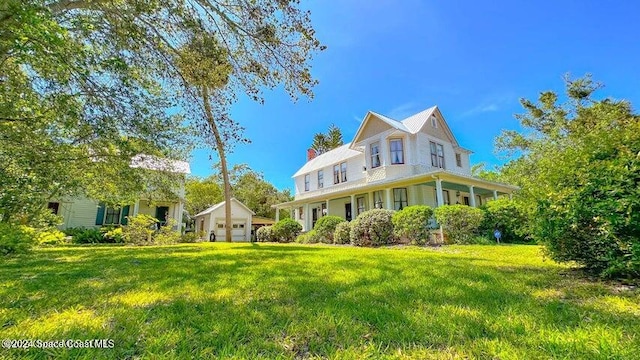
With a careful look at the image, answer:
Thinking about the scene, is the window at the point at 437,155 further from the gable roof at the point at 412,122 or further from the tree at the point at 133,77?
the tree at the point at 133,77

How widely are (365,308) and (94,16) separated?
880 cm

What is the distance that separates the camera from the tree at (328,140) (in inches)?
1647

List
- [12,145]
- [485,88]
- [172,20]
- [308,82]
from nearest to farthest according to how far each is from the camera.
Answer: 1. [172,20]
2. [12,145]
3. [308,82]
4. [485,88]

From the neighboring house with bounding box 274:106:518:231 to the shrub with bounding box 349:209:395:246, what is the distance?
112 inches

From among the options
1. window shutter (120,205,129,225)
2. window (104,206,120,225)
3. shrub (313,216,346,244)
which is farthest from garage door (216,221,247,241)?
shrub (313,216,346,244)

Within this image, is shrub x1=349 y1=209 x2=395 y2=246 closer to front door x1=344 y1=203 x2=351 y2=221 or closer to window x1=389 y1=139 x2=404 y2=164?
window x1=389 y1=139 x2=404 y2=164

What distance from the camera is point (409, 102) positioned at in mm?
24656

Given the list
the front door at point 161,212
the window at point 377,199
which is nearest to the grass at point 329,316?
the window at point 377,199

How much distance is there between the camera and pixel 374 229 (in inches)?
529

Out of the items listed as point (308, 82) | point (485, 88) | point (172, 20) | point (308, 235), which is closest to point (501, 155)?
point (485, 88)

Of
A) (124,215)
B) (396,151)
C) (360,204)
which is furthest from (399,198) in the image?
(124,215)

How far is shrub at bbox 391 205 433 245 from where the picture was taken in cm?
1225

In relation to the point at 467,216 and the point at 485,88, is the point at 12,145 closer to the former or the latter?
the point at 467,216

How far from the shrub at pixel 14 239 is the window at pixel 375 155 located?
16.2 meters
